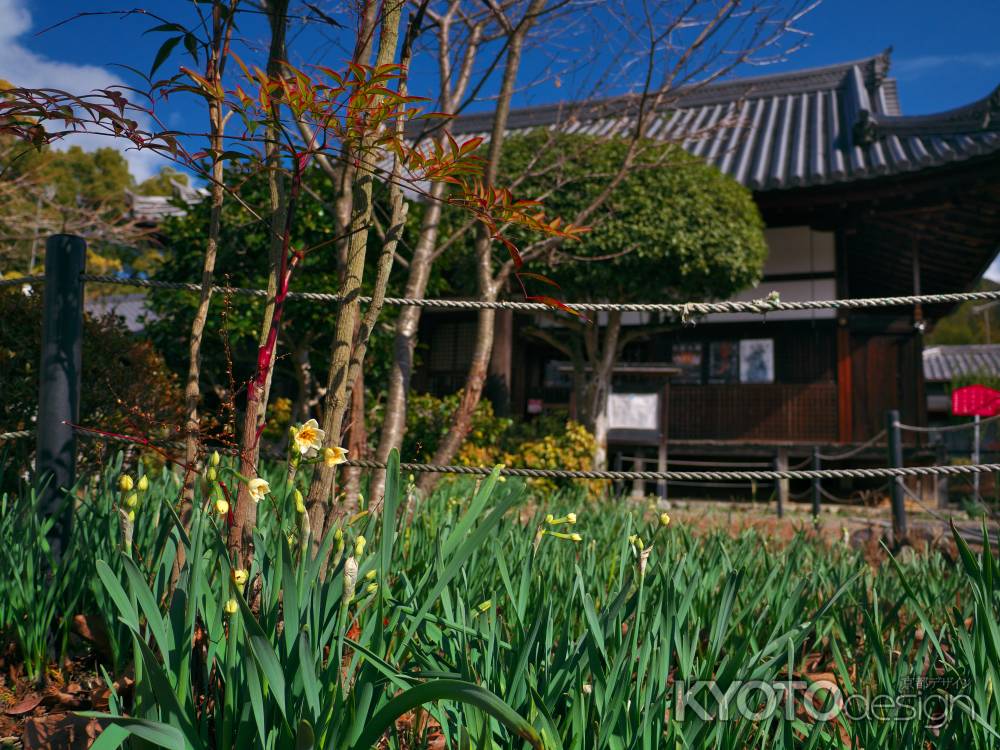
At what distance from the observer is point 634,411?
27.8 feet

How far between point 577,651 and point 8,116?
139cm

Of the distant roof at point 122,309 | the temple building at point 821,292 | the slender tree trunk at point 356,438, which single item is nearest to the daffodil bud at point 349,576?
the slender tree trunk at point 356,438

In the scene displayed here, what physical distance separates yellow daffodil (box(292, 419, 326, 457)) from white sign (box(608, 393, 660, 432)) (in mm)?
7376

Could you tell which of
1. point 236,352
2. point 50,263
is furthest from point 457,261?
point 50,263

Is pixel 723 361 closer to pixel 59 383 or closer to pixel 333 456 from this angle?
pixel 59 383

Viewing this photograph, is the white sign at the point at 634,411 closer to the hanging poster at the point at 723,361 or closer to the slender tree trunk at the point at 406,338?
the hanging poster at the point at 723,361

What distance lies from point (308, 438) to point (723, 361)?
31.8 ft

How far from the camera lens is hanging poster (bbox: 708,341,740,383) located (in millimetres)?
10211

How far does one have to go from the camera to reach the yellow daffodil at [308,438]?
48.1 inches

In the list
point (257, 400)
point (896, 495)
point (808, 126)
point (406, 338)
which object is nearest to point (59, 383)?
point (257, 400)

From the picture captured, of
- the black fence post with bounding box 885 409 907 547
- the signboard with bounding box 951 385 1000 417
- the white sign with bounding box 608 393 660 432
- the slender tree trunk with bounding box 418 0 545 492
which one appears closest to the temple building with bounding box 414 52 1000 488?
the white sign with bounding box 608 393 660 432

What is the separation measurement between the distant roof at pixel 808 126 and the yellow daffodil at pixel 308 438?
12.7 ft

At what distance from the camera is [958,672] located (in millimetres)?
1335

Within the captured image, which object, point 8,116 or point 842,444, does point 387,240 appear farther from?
point 842,444
